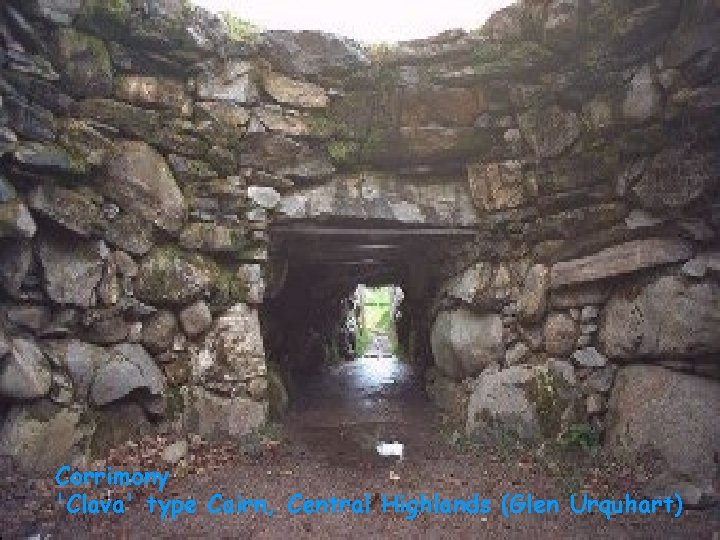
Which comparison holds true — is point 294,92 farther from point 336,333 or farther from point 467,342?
point 336,333

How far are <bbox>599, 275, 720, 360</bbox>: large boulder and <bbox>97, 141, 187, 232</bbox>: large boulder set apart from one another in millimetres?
5564

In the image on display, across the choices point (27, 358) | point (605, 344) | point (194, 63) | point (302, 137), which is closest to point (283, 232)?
point (302, 137)

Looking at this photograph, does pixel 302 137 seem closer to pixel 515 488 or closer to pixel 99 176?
pixel 99 176

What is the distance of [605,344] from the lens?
20.4ft

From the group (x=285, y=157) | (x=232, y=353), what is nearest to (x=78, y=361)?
(x=232, y=353)

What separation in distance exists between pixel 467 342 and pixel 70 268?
5.25m

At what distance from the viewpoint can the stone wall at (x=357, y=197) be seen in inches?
214

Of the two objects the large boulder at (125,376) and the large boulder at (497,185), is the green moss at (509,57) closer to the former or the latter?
the large boulder at (497,185)

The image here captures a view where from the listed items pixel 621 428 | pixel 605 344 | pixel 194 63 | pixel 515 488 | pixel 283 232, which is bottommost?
pixel 515 488

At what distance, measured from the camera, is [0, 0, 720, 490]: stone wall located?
544 cm

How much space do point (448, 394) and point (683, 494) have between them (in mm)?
3839

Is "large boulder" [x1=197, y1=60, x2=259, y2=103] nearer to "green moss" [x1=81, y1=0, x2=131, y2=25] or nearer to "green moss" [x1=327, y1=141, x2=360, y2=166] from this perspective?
"green moss" [x1=81, y1=0, x2=131, y2=25]

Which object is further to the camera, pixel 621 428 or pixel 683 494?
pixel 621 428

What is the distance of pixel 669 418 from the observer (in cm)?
538
